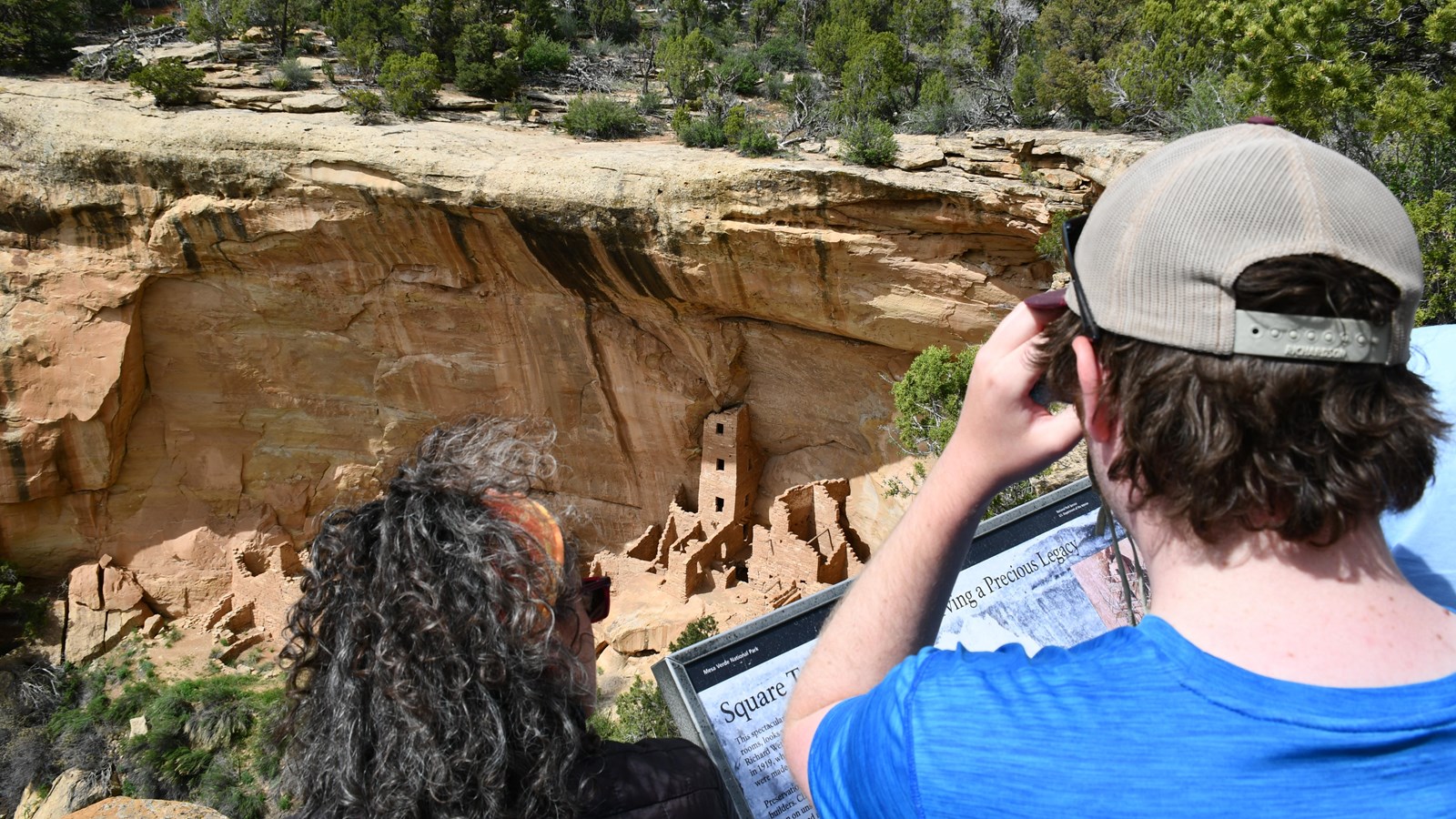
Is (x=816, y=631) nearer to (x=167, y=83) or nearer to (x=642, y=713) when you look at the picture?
(x=642, y=713)

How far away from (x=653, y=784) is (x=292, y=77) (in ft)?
41.7

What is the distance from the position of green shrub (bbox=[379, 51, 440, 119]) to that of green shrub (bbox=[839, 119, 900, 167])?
18.3ft

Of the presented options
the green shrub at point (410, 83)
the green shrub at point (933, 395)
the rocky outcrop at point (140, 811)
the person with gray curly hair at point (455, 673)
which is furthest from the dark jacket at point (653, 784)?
the green shrub at point (410, 83)

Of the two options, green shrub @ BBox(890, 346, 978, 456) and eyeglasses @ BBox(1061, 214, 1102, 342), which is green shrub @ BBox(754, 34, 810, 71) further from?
eyeglasses @ BBox(1061, 214, 1102, 342)

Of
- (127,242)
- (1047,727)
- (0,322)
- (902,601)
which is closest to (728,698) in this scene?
(902,601)

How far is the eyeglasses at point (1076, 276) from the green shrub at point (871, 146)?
757 cm

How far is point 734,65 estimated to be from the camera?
513 inches

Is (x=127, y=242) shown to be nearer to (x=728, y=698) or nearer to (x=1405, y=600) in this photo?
(x=728, y=698)

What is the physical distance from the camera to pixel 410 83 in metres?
10.9

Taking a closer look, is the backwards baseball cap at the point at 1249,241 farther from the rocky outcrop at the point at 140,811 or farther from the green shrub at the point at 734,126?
the green shrub at the point at 734,126

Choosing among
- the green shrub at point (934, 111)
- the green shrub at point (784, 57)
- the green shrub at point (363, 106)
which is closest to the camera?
the green shrub at point (934, 111)

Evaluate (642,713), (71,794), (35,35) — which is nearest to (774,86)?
(642,713)

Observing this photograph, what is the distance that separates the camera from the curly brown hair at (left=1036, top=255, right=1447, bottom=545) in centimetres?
A: 88

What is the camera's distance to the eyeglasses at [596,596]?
184 centimetres
